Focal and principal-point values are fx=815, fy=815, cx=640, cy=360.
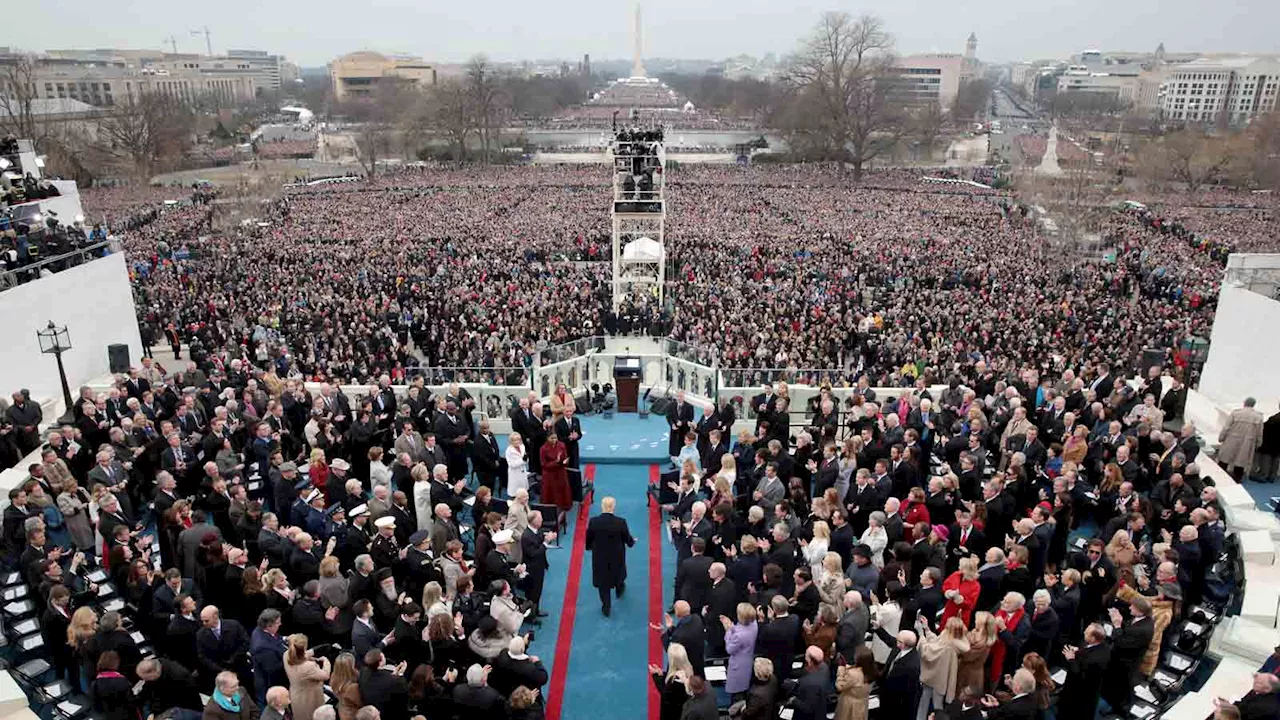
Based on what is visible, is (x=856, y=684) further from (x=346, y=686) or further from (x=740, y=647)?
(x=346, y=686)

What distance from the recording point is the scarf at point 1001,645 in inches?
246

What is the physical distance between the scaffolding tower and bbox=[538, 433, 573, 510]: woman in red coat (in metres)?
10.7

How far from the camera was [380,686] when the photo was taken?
550 centimetres

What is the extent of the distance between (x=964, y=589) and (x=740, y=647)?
193 cm

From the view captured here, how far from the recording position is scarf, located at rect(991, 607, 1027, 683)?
6.26 m

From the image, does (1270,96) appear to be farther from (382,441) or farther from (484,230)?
(382,441)

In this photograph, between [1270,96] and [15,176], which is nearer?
[15,176]

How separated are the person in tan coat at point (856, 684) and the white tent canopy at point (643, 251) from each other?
15963 millimetres

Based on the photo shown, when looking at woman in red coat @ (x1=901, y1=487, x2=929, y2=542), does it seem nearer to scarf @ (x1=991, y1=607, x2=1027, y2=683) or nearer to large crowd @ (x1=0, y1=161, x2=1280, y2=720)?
large crowd @ (x1=0, y1=161, x2=1280, y2=720)

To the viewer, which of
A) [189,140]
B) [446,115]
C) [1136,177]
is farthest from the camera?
[189,140]

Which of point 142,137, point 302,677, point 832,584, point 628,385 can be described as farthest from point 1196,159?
point 142,137

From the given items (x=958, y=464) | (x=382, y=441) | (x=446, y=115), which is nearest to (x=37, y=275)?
(x=382, y=441)

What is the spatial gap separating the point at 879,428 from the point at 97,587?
8.51 metres

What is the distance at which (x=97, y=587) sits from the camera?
774 centimetres
